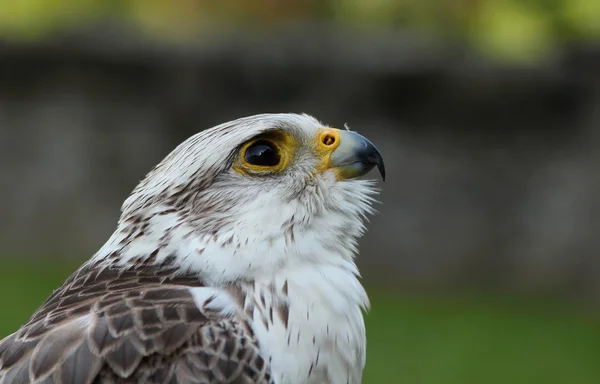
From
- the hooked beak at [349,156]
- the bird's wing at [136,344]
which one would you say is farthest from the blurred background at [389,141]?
the bird's wing at [136,344]

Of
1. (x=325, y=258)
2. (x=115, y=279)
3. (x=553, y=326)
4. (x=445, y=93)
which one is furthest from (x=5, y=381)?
(x=445, y=93)

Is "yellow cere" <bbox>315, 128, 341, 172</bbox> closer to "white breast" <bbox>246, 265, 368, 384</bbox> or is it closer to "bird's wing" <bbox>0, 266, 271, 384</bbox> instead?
"white breast" <bbox>246, 265, 368, 384</bbox>

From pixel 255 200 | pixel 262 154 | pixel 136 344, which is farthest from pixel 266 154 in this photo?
pixel 136 344

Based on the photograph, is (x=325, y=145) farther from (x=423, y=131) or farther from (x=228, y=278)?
(x=423, y=131)

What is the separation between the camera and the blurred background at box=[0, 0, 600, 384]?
35.6 feet

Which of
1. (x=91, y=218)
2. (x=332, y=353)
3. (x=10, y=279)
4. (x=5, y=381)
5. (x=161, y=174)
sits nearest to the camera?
(x=5, y=381)

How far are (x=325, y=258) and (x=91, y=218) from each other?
843 centimetres

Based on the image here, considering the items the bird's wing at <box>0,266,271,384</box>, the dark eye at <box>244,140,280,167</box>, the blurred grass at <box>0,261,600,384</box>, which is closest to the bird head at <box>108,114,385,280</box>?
the dark eye at <box>244,140,280,167</box>

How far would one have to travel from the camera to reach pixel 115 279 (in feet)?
10.9

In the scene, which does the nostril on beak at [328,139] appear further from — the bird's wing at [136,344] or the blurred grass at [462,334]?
the blurred grass at [462,334]

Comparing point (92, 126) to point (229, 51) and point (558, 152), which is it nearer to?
point (229, 51)

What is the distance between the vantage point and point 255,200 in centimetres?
347

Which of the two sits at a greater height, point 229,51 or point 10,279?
point 229,51

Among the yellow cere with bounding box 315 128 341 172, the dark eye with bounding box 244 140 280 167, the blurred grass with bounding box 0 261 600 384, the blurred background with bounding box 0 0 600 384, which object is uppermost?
the yellow cere with bounding box 315 128 341 172
